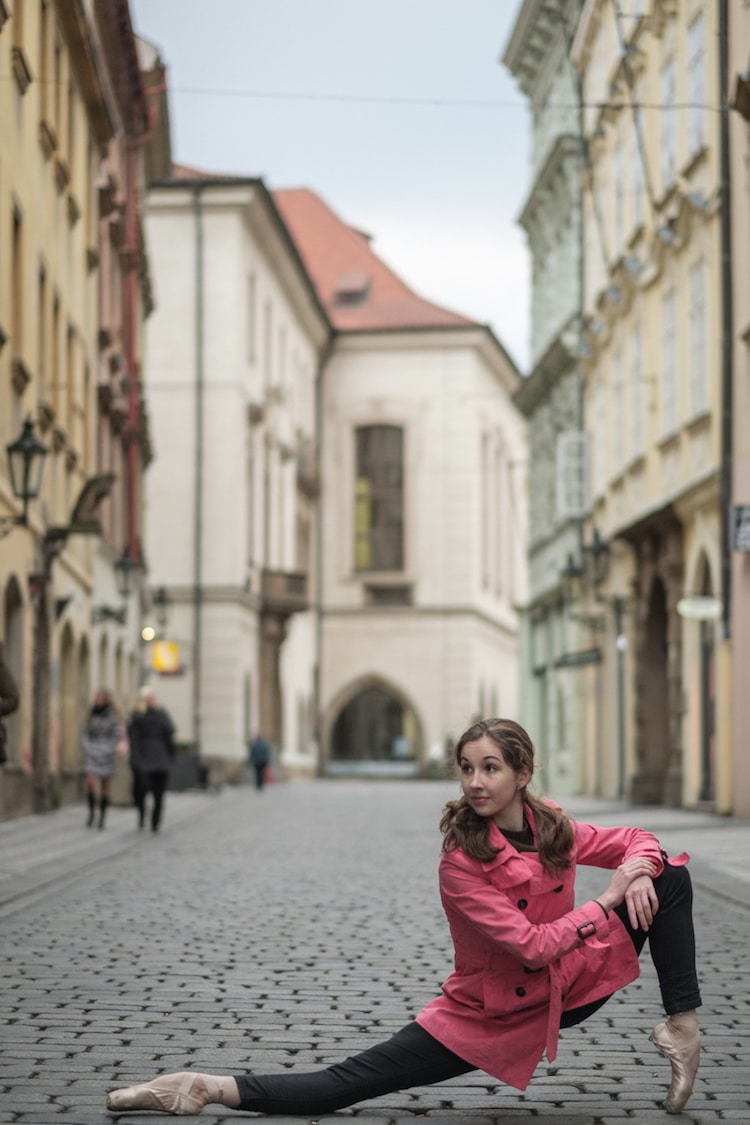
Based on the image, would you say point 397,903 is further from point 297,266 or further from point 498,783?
point 297,266

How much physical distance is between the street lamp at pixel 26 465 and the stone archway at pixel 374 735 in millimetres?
47961

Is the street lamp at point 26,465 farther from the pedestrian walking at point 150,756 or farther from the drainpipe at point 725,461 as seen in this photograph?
the drainpipe at point 725,461

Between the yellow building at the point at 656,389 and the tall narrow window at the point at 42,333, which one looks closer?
the tall narrow window at the point at 42,333

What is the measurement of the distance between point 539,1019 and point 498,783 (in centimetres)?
65

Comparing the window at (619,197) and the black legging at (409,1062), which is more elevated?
the window at (619,197)

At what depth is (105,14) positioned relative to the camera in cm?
3525

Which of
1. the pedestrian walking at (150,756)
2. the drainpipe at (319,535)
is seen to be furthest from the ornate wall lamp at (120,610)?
the drainpipe at (319,535)

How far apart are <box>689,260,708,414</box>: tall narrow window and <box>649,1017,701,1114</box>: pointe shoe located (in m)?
21.9

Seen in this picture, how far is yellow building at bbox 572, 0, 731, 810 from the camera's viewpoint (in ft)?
89.0

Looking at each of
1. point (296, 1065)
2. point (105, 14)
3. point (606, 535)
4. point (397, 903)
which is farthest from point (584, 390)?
point (296, 1065)

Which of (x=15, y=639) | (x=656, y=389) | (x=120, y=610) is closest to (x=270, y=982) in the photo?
(x=15, y=639)

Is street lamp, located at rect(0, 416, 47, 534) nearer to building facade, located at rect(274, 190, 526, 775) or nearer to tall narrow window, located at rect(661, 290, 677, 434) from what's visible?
tall narrow window, located at rect(661, 290, 677, 434)

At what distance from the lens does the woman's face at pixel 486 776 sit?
17.6 feet

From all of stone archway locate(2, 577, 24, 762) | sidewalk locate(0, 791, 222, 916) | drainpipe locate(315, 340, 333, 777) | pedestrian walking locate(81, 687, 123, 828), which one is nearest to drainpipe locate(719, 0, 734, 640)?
sidewalk locate(0, 791, 222, 916)
